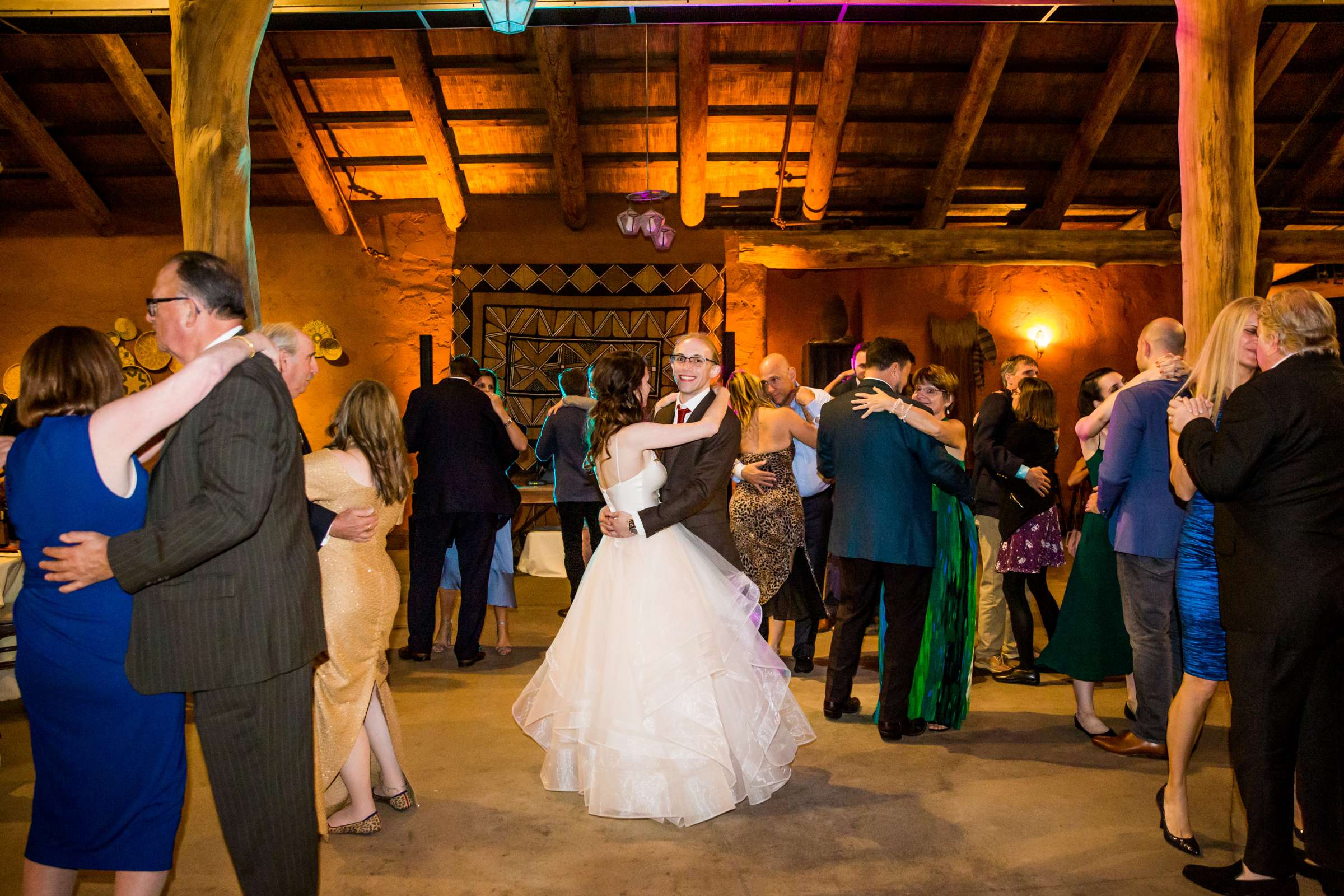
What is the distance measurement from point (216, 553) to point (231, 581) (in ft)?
0.28

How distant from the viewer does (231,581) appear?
184 cm

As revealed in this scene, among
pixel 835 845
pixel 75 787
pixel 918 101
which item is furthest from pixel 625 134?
pixel 75 787

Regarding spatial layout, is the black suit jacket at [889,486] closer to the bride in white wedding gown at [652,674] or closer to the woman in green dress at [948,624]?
the woman in green dress at [948,624]

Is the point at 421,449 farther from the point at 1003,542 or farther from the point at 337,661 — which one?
the point at 1003,542

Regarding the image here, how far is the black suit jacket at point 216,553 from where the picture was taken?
174cm

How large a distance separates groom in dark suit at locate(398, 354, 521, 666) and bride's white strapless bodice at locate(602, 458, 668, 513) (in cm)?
207

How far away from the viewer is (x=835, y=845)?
2.94m

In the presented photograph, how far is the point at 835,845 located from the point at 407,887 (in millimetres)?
1281

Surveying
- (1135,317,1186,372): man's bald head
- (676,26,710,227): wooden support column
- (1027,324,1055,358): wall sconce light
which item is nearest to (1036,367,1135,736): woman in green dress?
(1135,317,1186,372): man's bald head

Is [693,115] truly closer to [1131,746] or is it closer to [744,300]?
[744,300]

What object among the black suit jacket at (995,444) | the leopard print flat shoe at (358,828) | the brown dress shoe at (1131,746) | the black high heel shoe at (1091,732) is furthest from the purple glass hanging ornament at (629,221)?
the leopard print flat shoe at (358,828)

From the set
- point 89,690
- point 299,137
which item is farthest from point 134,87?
point 89,690

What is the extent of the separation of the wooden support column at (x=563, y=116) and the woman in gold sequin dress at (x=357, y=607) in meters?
5.29

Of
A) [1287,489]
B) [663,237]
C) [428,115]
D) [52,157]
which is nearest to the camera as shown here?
[1287,489]
